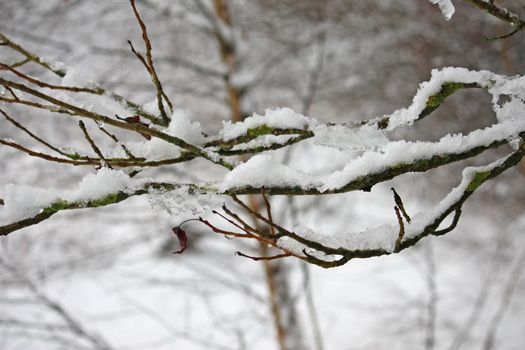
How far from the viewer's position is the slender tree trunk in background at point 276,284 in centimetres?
378

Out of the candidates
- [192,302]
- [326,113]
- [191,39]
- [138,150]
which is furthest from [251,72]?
[192,302]

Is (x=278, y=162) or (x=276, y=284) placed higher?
(x=276, y=284)

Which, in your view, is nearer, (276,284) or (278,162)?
(278,162)

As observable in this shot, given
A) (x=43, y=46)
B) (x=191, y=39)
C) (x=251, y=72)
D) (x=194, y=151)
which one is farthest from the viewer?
(x=191, y=39)

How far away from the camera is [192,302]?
8.51 m

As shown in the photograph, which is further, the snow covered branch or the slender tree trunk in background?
the slender tree trunk in background

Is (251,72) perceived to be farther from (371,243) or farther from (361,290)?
(361,290)

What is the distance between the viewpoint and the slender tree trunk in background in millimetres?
3777

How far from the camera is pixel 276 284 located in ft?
13.4

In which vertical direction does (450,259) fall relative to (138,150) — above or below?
above

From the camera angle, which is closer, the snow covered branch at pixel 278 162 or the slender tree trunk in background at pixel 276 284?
the snow covered branch at pixel 278 162

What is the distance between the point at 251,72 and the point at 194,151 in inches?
115

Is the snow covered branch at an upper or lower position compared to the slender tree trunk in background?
lower

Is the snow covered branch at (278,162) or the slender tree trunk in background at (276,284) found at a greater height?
the slender tree trunk in background at (276,284)
